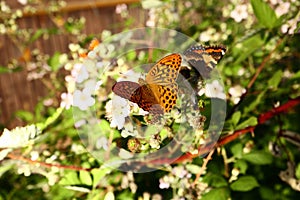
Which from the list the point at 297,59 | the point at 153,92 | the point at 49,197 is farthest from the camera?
the point at 297,59

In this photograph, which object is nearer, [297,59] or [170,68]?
[170,68]

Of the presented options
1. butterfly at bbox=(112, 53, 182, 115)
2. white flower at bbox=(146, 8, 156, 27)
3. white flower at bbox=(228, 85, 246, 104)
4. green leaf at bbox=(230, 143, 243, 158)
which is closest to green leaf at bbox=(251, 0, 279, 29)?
white flower at bbox=(228, 85, 246, 104)

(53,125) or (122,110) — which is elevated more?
(122,110)

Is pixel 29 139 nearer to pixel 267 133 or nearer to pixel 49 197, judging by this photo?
pixel 49 197

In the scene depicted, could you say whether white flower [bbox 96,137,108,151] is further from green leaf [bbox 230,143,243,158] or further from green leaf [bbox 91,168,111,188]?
green leaf [bbox 230,143,243,158]

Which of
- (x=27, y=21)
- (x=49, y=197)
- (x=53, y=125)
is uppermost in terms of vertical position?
(x=27, y=21)

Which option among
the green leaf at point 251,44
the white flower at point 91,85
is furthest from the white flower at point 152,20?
the white flower at point 91,85

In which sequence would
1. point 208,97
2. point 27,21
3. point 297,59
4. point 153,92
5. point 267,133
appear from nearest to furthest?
point 153,92 → point 208,97 → point 267,133 → point 297,59 → point 27,21

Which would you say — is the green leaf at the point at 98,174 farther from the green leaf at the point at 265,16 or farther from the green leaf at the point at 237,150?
the green leaf at the point at 265,16

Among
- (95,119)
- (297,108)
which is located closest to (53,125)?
(95,119)
